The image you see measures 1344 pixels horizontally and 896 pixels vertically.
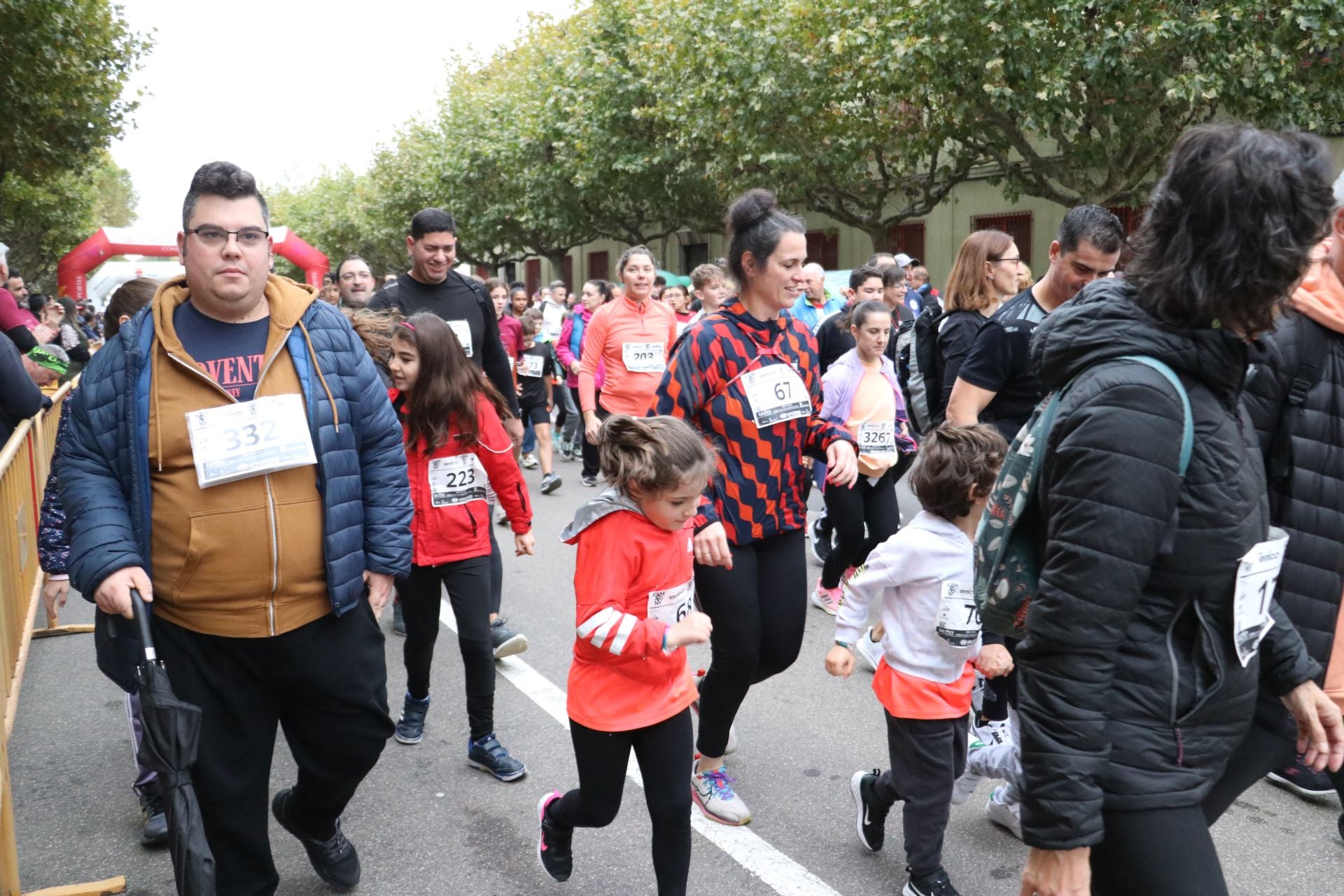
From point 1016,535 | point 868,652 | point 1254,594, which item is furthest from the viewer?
point 868,652

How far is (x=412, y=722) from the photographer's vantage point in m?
4.51

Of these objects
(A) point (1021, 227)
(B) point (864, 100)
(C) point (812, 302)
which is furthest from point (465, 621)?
(A) point (1021, 227)

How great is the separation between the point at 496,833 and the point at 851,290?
6.46m

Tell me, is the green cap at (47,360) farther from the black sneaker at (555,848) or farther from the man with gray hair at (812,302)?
the man with gray hair at (812,302)

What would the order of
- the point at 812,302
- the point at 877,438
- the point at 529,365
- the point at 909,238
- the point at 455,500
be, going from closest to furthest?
1. the point at 455,500
2. the point at 877,438
3. the point at 812,302
4. the point at 529,365
5. the point at 909,238

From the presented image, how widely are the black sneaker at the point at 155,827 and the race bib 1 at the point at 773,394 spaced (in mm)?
2391

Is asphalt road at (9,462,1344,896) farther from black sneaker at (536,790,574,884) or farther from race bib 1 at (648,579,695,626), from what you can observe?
race bib 1 at (648,579,695,626)

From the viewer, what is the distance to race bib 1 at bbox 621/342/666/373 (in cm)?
780

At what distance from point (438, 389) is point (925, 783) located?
2235mm

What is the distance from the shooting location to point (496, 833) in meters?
3.73

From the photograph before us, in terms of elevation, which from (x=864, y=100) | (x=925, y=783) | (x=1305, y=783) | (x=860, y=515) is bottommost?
(x=1305, y=783)

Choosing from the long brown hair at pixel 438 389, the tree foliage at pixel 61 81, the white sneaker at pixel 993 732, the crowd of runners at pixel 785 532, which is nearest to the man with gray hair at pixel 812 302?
the crowd of runners at pixel 785 532

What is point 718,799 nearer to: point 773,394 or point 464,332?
point 773,394

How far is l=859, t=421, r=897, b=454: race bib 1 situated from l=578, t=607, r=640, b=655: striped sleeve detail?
3183 millimetres
